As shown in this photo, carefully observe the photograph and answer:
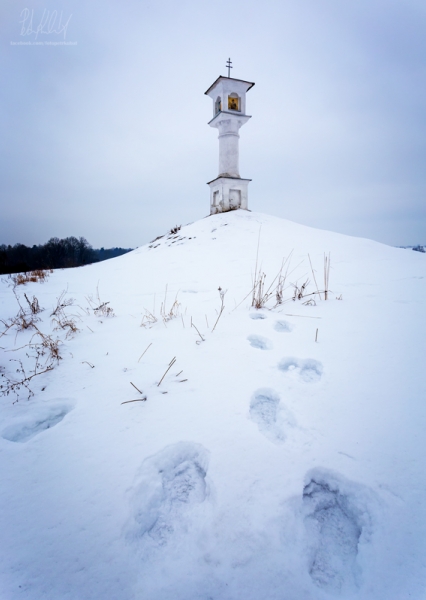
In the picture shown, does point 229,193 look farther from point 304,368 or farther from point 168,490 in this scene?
point 168,490

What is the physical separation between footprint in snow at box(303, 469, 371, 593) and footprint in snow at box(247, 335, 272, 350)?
107cm

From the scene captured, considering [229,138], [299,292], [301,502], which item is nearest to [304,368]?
[301,502]

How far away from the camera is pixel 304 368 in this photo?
1866 mm

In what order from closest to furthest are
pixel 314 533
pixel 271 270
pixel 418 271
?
pixel 314 533 → pixel 418 271 → pixel 271 270

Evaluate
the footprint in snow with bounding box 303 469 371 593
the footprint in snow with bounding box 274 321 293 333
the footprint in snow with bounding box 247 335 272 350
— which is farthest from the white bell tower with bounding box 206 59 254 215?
the footprint in snow with bounding box 303 469 371 593

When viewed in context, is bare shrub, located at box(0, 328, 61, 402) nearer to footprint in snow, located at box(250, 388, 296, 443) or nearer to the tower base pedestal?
footprint in snow, located at box(250, 388, 296, 443)

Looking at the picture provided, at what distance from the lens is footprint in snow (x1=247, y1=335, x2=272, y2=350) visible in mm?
2148

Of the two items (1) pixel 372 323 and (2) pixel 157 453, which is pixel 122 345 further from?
(1) pixel 372 323

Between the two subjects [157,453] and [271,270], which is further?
[271,270]

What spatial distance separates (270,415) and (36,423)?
A: 136 centimetres

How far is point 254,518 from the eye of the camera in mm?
978

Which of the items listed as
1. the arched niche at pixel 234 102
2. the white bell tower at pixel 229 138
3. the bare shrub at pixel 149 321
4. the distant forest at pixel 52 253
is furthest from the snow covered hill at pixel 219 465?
the distant forest at pixel 52 253

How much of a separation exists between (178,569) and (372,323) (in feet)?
7.86

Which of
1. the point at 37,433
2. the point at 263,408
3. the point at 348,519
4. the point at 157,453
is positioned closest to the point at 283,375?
the point at 263,408
